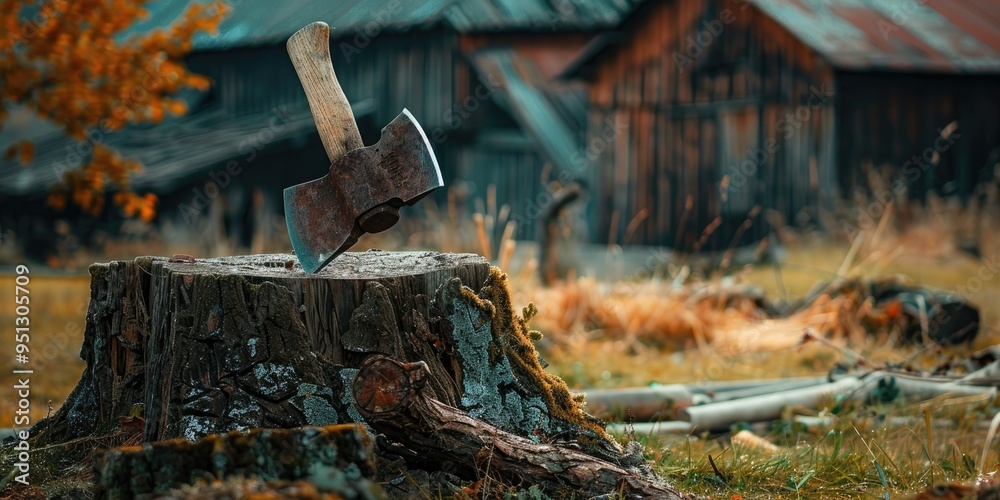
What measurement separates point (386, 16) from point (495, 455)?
305 inches

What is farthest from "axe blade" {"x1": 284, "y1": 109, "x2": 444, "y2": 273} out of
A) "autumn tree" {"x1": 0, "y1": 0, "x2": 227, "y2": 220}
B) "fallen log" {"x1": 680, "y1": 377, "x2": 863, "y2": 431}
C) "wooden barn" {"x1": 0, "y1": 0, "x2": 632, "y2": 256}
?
"wooden barn" {"x1": 0, "y1": 0, "x2": 632, "y2": 256}

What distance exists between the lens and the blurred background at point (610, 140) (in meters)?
11.4

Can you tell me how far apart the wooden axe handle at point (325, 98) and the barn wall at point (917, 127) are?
1119 cm

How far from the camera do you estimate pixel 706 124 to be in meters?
13.6

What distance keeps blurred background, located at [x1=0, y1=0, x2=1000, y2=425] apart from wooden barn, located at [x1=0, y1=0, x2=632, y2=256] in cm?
4

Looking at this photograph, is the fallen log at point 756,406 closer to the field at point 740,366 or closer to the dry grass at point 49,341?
the field at point 740,366

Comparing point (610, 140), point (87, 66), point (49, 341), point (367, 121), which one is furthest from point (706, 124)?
point (49, 341)

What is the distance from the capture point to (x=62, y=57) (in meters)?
6.72

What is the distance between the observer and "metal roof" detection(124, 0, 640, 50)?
6934 mm

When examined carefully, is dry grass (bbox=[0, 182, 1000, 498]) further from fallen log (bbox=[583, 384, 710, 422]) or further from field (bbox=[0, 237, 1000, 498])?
fallen log (bbox=[583, 384, 710, 422])

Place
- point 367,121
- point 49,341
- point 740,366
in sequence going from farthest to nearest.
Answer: point 367,121 → point 49,341 → point 740,366

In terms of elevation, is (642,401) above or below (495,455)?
below

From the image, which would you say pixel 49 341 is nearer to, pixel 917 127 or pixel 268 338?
pixel 268 338

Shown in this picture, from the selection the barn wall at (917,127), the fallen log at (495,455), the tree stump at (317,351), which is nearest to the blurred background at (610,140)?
the barn wall at (917,127)
